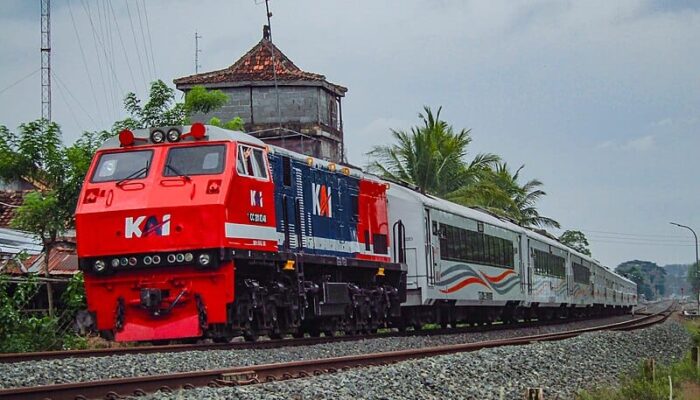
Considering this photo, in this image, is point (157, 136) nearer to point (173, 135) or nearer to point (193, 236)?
point (173, 135)

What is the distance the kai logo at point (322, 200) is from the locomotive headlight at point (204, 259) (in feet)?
13.0

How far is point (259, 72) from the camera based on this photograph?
4303 cm

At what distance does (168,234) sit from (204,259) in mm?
639

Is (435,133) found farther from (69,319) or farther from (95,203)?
(95,203)

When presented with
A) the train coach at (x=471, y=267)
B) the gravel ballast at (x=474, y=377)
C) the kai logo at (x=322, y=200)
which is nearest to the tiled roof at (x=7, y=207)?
the train coach at (x=471, y=267)

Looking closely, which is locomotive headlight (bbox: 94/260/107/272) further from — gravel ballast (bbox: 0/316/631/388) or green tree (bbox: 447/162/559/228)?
green tree (bbox: 447/162/559/228)

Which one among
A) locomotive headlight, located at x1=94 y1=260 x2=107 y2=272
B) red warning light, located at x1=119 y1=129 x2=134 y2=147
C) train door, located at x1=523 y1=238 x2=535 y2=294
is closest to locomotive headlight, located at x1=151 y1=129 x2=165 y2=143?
red warning light, located at x1=119 y1=129 x2=134 y2=147

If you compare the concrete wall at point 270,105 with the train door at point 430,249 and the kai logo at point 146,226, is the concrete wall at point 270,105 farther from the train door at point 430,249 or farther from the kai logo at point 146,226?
the kai logo at point 146,226

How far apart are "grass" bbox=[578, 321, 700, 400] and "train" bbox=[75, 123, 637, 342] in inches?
218

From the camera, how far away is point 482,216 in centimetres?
2912

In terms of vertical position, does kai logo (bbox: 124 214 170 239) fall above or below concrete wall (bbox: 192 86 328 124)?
below

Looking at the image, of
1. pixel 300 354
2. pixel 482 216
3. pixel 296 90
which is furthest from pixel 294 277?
pixel 296 90

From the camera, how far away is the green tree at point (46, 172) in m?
22.3

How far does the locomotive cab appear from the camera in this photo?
583 inches
